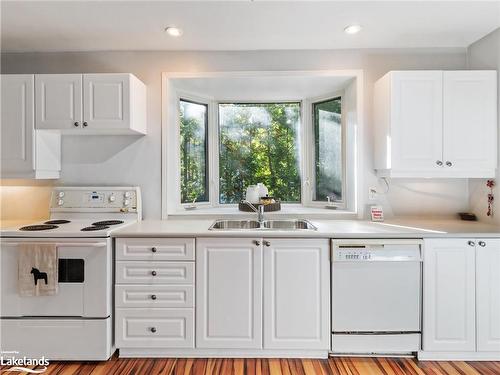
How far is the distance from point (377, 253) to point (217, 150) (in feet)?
5.88

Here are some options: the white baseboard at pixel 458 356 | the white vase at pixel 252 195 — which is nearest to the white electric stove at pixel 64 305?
the white vase at pixel 252 195

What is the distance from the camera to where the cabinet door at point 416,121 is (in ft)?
7.57

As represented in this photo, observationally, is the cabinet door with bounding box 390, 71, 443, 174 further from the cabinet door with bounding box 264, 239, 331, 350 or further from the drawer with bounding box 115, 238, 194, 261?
the drawer with bounding box 115, 238, 194, 261

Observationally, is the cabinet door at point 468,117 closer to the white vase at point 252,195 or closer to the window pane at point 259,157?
the window pane at point 259,157

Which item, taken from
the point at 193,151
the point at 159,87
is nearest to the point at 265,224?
the point at 193,151

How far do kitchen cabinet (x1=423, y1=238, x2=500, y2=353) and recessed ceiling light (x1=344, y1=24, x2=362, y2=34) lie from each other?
1.63 m

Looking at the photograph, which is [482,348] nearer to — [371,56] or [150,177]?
[371,56]

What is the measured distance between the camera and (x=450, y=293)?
2.07 meters

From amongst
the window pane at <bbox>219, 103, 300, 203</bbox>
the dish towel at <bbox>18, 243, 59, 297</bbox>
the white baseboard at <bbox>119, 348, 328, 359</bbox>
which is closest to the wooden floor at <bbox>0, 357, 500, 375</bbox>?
the white baseboard at <bbox>119, 348, 328, 359</bbox>

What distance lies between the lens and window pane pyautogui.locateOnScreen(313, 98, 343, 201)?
2.94 m

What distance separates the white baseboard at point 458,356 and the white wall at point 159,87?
1087 mm

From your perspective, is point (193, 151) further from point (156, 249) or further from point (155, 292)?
point (155, 292)

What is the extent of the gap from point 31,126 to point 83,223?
0.84m

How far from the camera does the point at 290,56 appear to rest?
267 centimetres
